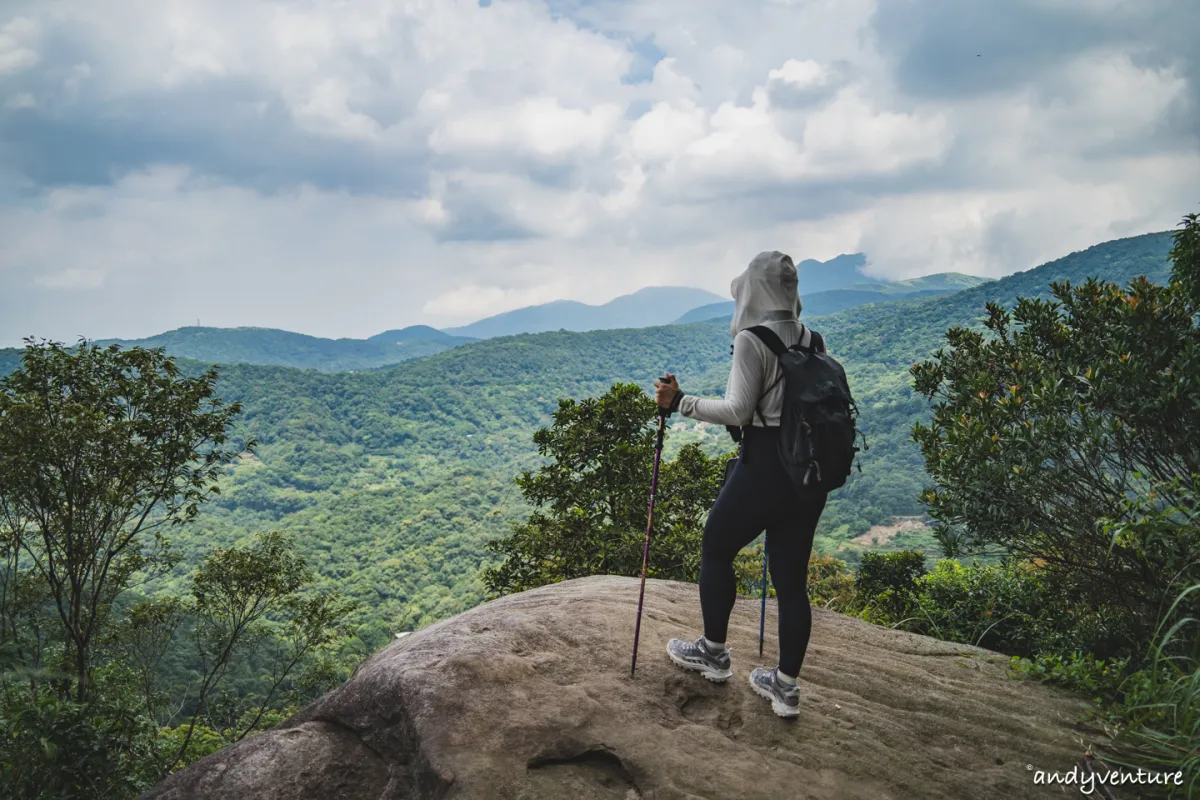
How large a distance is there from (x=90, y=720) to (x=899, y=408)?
7588 cm

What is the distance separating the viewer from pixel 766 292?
365 centimetres

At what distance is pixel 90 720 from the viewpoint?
7.91 m

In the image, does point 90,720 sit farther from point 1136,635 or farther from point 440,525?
point 440,525

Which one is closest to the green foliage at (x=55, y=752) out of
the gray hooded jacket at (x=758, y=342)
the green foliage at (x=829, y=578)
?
the gray hooded jacket at (x=758, y=342)

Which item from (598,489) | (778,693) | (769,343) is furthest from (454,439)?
(769,343)

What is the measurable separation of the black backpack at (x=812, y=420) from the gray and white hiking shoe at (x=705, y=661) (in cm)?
130

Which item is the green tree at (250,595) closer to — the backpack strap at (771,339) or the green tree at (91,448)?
the green tree at (91,448)

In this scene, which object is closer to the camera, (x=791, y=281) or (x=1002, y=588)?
(x=791, y=281)

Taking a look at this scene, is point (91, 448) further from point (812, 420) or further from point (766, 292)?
point (812, 420)

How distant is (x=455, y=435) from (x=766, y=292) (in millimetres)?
129402

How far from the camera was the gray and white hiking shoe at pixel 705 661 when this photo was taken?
407 cm

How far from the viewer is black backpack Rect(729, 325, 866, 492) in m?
3.40

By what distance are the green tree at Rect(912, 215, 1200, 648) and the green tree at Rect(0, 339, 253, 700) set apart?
1085 cm

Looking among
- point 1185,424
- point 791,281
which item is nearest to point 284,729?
point 791,281
